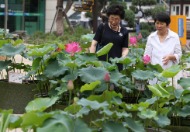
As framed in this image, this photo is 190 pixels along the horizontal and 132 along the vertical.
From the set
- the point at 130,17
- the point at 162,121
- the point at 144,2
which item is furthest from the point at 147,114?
the point at 144,2

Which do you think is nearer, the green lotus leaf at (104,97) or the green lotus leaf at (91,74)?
the green lotus leaf at (104,97)

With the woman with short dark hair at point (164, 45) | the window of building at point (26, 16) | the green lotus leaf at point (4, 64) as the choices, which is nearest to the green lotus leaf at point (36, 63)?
the green lotus leaf at point (4, 64)

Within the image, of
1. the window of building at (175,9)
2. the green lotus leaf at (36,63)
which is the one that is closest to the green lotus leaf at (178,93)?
the green lotus leaf at (36,63)

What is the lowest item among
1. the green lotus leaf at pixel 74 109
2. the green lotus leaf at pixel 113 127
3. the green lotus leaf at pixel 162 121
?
the green lotus leaf at pixel 162 121

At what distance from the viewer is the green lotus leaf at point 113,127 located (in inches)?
126

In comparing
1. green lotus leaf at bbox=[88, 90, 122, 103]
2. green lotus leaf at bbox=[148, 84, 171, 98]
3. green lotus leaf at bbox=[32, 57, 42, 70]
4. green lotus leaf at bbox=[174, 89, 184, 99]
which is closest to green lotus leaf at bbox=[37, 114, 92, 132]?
green lotus leaf at bbox=[88, 90, 122, 103]

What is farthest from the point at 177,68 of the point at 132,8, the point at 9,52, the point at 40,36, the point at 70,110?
the point at 132,8

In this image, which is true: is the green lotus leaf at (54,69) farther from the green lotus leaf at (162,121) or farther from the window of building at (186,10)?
the window of building at (186,10)

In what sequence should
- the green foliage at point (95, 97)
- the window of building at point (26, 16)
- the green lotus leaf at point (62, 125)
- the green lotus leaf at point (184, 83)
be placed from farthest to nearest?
the window of building at point (26, 16) < the green lotus leaf at point (184, 83) < the green foliage at point (95, 97) < the green lotus leaf at point (62, 125)

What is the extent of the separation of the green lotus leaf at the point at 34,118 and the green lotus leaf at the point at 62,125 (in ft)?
0.09

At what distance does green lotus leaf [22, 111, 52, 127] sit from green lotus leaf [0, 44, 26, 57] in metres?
2.71

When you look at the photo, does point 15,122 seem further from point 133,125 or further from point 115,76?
point 115,76

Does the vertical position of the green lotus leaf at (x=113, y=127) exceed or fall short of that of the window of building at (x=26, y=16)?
it exceeds it

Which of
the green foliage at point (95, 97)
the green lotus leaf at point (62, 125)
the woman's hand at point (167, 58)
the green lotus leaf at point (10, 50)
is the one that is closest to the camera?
the green lotus leaf at point (62, 125)
